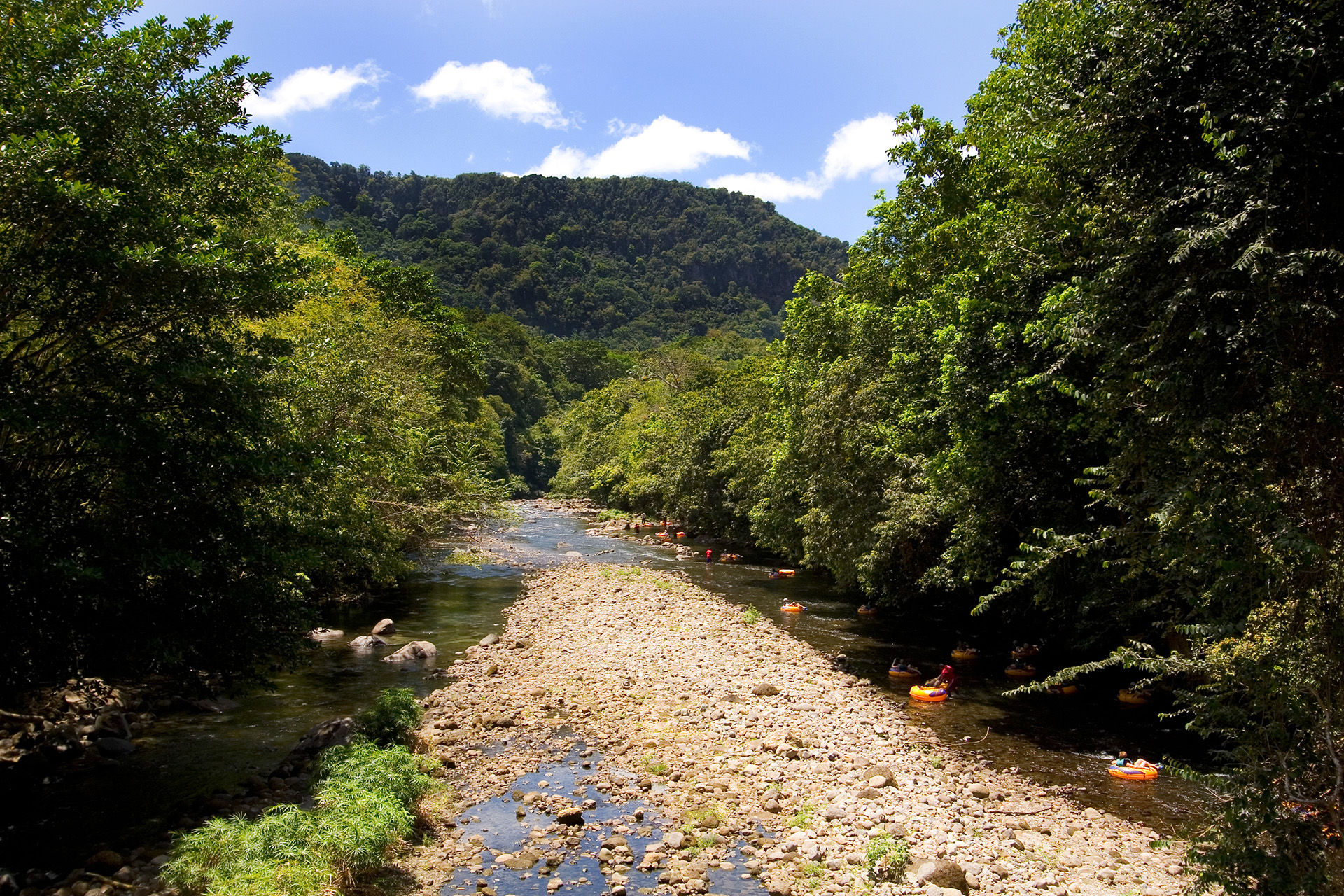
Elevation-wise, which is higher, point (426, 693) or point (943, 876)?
point (943, 876)

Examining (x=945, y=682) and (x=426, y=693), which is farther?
(x=945, y=682)

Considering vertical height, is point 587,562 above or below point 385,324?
below

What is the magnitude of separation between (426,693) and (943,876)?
10.8 m

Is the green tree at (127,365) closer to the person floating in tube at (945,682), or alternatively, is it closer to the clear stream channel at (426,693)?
the clear stream channel at (426,693)

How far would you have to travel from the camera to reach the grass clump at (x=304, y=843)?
24.7 feet

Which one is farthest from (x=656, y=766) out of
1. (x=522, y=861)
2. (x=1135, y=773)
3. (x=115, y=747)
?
(x=115, y=747)

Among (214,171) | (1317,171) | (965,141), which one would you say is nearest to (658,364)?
(965,141)

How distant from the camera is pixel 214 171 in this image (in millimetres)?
11133

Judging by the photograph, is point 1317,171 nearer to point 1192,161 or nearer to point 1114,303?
point 1192,161

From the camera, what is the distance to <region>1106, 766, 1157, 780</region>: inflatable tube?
1155cm

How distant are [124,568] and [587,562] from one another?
26416 millimetres

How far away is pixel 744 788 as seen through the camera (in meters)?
11.0

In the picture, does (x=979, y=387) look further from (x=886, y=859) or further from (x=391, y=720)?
(x=391, y=720)

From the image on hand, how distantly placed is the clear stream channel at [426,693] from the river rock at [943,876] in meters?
2.48
